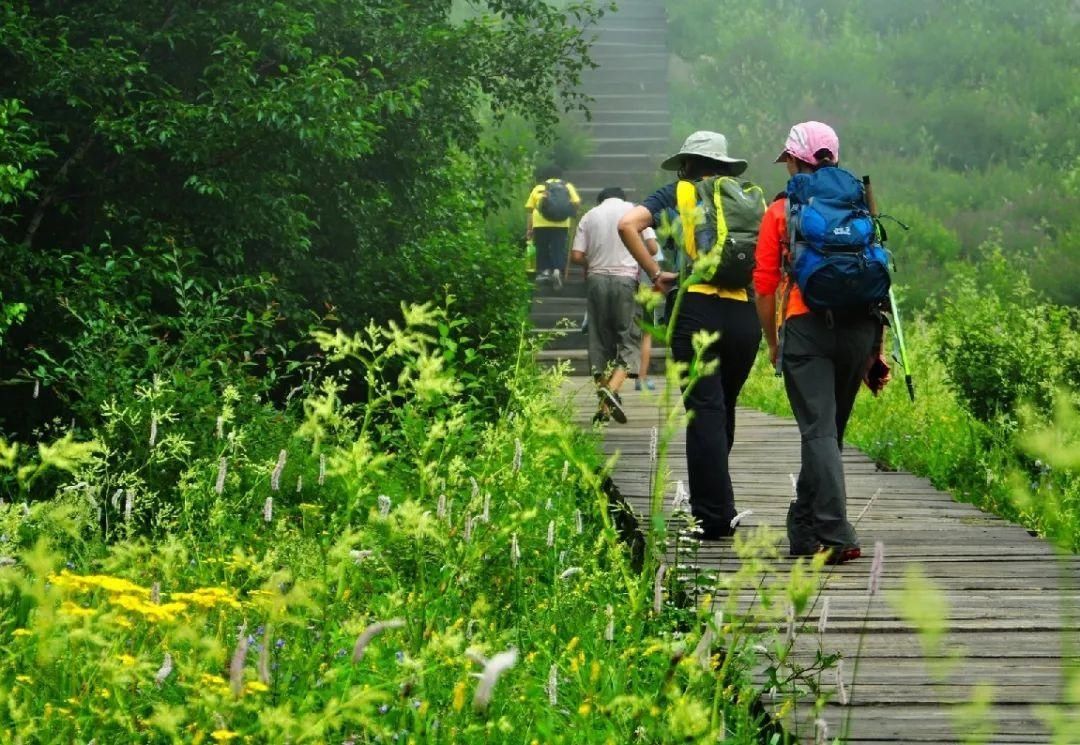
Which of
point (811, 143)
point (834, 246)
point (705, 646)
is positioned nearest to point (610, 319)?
point (811, 143)

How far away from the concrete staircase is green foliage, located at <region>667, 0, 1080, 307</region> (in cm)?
159

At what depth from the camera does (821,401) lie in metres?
6.31

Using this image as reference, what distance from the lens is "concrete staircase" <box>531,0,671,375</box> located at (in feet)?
63.6

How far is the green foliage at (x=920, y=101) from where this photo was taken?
23.7 meters

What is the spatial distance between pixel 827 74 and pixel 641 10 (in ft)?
13.2

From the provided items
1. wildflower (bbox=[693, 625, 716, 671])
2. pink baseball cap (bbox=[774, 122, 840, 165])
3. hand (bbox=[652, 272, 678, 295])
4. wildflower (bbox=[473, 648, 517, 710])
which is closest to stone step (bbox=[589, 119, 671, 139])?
hand (bbox=[652, 272, 678, 295])

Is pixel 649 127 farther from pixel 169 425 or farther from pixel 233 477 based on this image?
pixel 233 477

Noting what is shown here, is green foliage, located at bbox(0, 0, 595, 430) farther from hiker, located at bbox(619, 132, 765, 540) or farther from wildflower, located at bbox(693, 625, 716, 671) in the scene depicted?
wildflower, located at bbox(693, 625, 716, 671)

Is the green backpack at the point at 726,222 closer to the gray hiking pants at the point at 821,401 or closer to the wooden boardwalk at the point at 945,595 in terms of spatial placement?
the gray hiking pants at the point at 821,401

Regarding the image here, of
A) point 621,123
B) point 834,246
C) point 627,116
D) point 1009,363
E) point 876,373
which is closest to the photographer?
point 834,246

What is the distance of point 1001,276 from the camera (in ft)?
50.8

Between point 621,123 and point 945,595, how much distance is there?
2050 centimetres

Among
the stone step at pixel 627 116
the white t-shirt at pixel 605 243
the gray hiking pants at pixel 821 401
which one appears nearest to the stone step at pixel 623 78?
the stone step at pixel 627 116

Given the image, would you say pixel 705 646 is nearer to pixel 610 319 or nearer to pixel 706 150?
pixel 706 150
